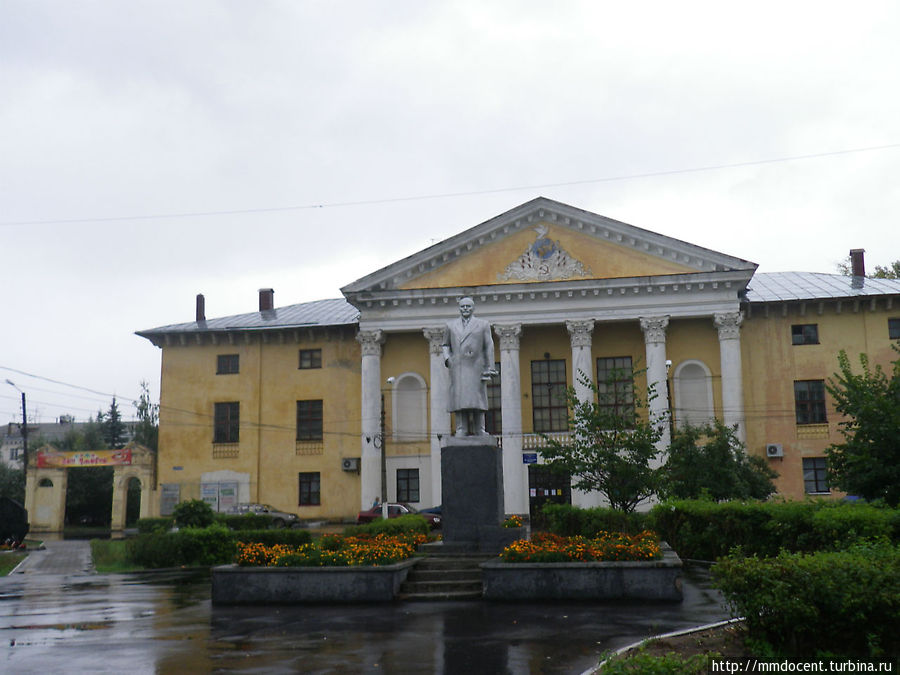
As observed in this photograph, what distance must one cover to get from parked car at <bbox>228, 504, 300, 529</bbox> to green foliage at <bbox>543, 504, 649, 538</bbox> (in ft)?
67.6

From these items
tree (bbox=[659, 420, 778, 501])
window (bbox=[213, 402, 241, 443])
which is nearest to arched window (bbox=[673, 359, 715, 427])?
tree (bbox=[659, 420, 778, 501])

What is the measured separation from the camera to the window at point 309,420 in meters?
46.2

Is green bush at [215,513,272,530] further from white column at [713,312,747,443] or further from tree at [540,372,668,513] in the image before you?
white column at [713,312,747,443]

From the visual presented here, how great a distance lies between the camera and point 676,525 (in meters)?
20.6

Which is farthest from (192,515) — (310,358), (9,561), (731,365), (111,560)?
(731,365)

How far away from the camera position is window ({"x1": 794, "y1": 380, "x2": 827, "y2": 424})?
4203 centimetres

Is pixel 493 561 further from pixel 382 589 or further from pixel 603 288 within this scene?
pixel 603 288

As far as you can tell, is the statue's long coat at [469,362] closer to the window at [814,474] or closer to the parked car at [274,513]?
the parked car at [274,513]

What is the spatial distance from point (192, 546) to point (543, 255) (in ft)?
81.0

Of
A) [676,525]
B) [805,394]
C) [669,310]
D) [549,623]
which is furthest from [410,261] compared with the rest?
[549,623]

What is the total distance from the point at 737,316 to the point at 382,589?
104ft

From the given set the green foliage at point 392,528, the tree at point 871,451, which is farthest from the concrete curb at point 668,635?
the green foliage at point 392,528

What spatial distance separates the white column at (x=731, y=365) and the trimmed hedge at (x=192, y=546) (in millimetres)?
24014

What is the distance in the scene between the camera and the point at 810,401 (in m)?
42.2
